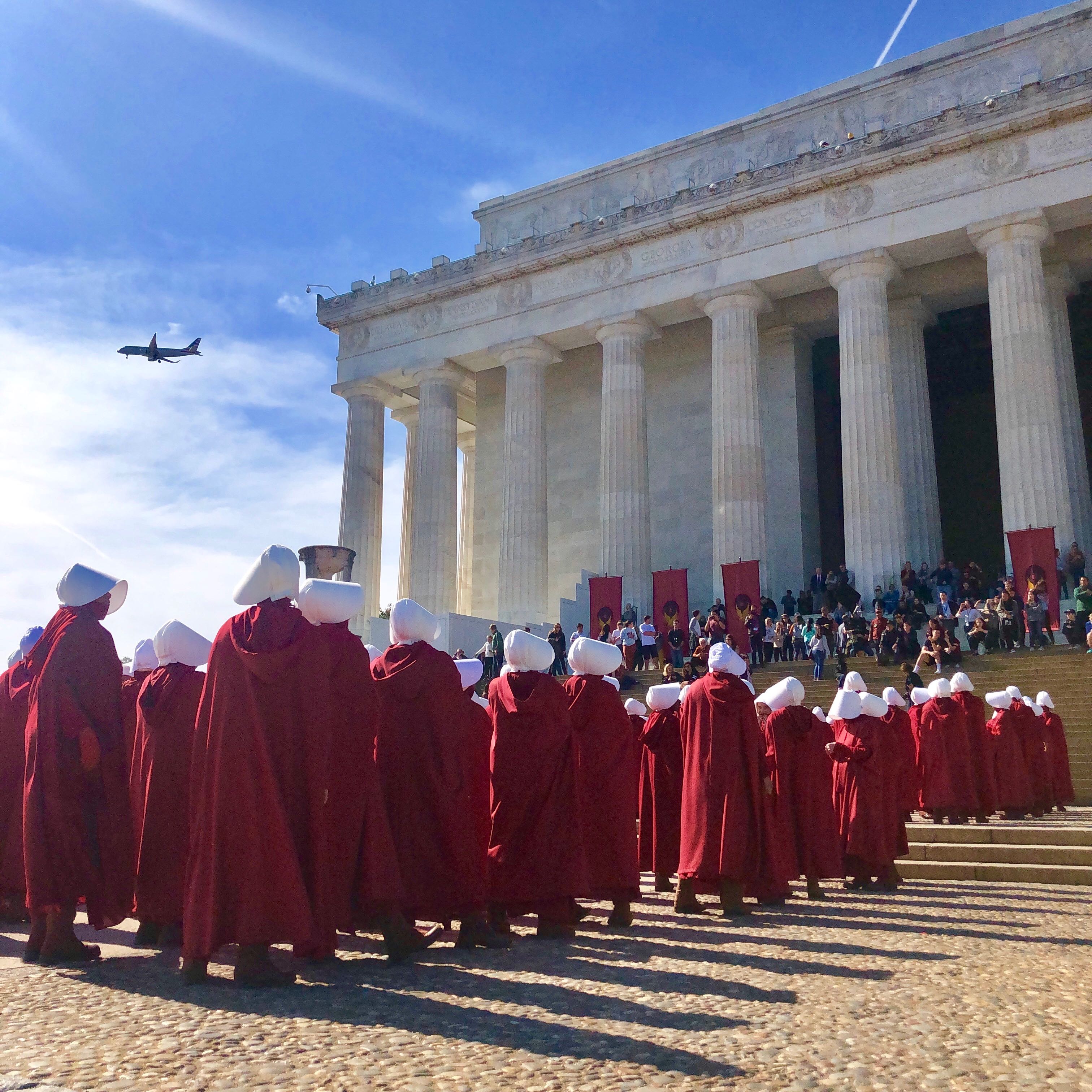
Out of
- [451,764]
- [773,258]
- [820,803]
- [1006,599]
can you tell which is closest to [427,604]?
[773,258]

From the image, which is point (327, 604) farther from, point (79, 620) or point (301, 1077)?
point (301, 1077)

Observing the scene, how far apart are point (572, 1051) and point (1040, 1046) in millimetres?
1998

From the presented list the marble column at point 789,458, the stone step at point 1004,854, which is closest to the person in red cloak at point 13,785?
the stone step at point 1004,854

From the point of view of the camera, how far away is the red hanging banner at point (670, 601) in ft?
92.0

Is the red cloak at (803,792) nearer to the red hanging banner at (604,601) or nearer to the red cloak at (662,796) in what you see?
the red cloak at (662,796)

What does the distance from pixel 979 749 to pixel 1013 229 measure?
1698 centimetres

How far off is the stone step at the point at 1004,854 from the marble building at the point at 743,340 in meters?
15.0

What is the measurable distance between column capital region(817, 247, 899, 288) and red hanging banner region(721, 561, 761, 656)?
820cm

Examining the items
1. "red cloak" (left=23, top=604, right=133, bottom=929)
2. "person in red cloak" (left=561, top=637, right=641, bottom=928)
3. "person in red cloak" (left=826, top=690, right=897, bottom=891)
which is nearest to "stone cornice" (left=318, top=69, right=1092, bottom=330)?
"person in red cloak" (left=826, top=690, right=897, bottom=891)

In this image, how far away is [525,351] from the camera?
33688 millimetres

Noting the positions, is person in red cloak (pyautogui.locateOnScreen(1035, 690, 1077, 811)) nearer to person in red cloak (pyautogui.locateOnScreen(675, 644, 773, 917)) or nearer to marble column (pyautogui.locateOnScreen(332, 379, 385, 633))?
person in red cloak (pyautogui.locateOnScreen(675, 644, 773, 917))

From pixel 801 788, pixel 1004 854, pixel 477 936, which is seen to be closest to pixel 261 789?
pixel 477 936

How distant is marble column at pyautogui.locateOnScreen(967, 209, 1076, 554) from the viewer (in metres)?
25.5

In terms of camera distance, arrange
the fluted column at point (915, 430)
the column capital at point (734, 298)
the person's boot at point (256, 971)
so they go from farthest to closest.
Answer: the column capital at point (734, 298) → the fluted column at point (915, 430) → the person's boot at point (256, 971)
